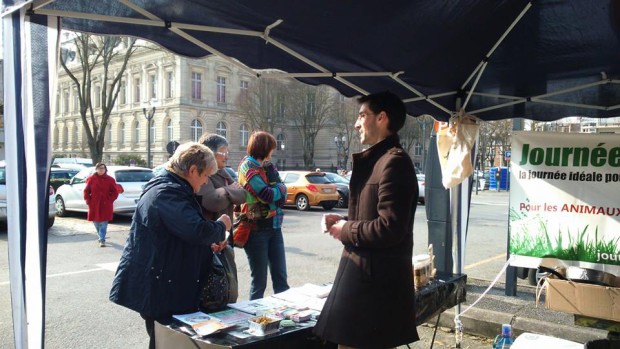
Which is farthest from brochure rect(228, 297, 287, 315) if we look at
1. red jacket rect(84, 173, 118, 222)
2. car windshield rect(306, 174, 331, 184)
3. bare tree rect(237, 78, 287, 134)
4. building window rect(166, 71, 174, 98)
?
building window rect(166, 71, 174, 98)

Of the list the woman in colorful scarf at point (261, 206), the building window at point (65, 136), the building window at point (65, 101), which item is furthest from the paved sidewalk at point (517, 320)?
the building window at point (65, 136)

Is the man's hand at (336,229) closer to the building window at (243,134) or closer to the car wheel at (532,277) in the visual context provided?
the car wheel at (532,277)

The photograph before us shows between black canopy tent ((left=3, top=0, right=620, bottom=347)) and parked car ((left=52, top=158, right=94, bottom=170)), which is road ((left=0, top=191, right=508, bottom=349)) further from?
parked car ((left=52, top=158, right=94, bottom=170))

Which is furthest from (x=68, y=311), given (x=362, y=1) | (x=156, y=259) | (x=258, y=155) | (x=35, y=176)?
(x=362, y=1)

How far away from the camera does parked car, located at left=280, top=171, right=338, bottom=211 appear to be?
732 inches

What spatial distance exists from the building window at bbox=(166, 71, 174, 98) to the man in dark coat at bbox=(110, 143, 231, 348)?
5703cm

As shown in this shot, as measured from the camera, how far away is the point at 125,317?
5.56 m

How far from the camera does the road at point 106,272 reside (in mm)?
4969

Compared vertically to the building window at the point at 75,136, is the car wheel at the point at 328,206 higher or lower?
lower

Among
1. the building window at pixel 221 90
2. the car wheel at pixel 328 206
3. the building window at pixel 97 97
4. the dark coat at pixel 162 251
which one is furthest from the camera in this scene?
the building window at pixel 97 97

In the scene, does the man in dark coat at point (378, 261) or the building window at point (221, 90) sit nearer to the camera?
the man in dark coat at point (378, 261)

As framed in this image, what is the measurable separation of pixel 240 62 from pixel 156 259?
1463 mm

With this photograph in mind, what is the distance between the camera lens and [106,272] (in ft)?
25.3

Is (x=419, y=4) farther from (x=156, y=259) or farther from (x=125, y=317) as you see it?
(x=125, y=317)
